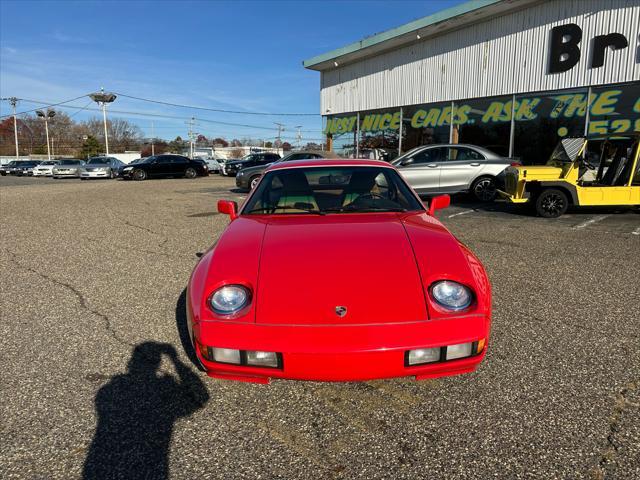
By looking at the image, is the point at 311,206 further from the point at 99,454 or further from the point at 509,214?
the point at 509,214

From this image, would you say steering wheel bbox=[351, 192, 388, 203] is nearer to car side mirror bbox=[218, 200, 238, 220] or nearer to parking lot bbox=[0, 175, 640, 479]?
car side mirror bbox=[218, 200, 238, 220]

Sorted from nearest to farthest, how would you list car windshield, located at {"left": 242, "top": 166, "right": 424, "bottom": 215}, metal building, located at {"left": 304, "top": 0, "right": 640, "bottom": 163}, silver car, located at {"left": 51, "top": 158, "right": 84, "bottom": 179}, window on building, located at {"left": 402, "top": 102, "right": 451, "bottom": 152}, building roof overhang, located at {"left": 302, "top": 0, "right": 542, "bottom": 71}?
car windshield, located at {"left": 242, "top": 166, "right": 424, "bottom": 215}, metal building, located at {"left": 304, "top": 0, "right": 640, "bottom": 163}, building roof overhang, located at {"left": 302, "top": 0, "right": 542, "bottom": 71}, window on building, located at {"left": 402, "top": 102, "right": 451, "bottom": 152}, silver car, located at {"left": 51, "top": 158, "right": 84, "bottom": 179}

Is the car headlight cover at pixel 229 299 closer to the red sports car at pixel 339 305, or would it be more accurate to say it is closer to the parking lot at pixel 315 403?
the red sports car at pixel 339 305

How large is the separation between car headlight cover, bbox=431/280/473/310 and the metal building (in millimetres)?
12269

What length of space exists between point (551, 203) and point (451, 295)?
7.70 m

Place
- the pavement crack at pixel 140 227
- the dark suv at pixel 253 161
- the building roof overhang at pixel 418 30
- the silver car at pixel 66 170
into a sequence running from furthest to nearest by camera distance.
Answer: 1. the silver car at pixel 66 170
2. the dark suv at pixel 253 161
3. the building roof overhang at pixel 418 30
4. the pavement crack at pixel 140 227

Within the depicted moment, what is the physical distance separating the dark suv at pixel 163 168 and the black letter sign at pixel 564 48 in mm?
19351

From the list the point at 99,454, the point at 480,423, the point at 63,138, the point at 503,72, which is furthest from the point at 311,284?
the point at 63,138

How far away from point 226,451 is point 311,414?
50 cm

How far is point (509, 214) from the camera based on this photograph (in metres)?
9.30

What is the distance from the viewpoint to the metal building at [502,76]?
38.0 feet

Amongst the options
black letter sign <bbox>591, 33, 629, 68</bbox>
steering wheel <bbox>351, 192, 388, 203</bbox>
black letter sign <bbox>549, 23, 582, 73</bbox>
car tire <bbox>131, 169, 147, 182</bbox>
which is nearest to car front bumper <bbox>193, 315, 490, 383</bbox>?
steering wheel <bbox>351, 192, 388, 203</bbox>

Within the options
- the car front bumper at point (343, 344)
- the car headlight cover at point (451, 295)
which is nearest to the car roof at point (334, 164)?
the car headlight cover at point (451, 295)

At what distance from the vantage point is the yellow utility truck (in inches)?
325
